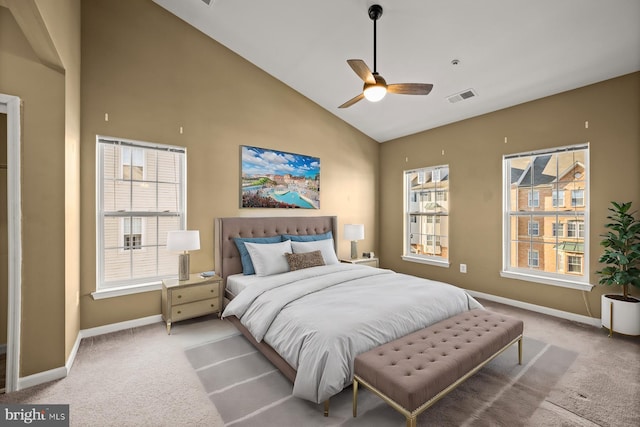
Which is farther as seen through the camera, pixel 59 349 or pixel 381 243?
pixel 381 243

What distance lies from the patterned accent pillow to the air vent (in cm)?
286

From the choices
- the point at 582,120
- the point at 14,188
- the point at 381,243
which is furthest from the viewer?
the point at 381,243

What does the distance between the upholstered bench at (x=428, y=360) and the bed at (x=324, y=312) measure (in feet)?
0.39

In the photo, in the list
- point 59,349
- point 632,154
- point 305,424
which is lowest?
point 305,424

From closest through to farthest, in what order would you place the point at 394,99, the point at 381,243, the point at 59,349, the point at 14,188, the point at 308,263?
the point at 14,188 → the point at 59,349 → the point at 308,263 → the point at 394,99 → the point at 381,243

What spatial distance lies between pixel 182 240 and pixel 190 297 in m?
0.66

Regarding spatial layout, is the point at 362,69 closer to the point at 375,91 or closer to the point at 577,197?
the point at 375,91

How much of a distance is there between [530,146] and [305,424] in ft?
13.8

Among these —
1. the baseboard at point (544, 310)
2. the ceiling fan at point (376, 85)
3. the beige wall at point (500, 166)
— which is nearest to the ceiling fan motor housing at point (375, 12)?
the ceiling fan at point (376, 85)

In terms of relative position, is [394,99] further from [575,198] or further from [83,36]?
[83,36]

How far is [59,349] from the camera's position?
7.72 ft

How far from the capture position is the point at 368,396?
2.13 m

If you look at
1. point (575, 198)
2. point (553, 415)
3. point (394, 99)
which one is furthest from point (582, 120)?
point (553, 415)

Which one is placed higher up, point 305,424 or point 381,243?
point 381,243
